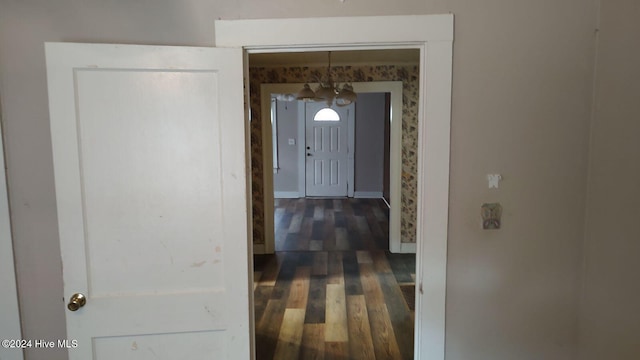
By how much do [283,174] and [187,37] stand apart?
703cm

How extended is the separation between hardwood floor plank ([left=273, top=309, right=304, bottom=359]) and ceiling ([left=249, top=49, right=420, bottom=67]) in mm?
2516

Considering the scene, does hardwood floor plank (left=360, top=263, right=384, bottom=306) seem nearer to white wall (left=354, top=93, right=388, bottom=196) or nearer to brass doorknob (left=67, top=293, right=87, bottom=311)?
brass doorknob (left=67, top=293, right=87, bottom=311)

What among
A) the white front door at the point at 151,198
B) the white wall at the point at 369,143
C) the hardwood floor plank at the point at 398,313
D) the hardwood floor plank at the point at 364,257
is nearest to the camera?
the white front door at the point at 151,198

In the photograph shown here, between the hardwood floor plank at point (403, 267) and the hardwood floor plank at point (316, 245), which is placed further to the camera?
the hardwood floor plank at point (316, 245)

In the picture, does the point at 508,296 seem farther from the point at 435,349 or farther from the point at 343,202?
the point at 343,202

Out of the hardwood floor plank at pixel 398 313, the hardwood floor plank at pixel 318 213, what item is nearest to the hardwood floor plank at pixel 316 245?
the hardwood floor plank at pixel 398 313

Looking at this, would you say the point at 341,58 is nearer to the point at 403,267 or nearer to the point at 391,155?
the point at 391,155

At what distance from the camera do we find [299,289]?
3805mm

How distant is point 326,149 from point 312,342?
234 inches

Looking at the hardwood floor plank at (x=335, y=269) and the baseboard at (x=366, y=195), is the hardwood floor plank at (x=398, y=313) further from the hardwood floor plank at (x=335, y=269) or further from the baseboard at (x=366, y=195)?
the baseboard at (x=366, y=195)

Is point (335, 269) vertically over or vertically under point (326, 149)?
under

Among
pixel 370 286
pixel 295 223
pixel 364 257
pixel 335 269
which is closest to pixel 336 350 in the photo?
pixel 370 286

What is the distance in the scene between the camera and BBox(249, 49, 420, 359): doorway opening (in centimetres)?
290

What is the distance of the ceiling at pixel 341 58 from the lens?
3949mm
